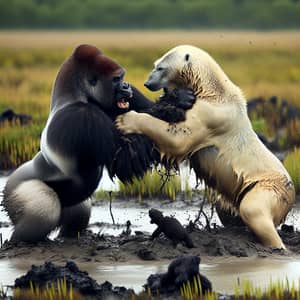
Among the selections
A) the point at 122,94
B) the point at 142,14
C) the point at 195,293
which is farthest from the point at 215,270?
the point at 142,14

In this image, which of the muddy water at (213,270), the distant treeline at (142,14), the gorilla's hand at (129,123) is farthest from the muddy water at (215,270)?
the distant treeline at (142,14)

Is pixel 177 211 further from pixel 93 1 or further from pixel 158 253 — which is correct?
pixel 93 1

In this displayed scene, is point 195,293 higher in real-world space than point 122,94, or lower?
lower

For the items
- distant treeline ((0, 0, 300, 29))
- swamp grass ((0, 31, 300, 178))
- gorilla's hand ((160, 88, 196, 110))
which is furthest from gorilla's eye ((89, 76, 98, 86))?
distant treeline ((0, 0, 300, 29))

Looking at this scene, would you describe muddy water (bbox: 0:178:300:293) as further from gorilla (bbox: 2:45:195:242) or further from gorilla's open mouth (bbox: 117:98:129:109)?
gorilla's open mouth (bbox: 117:98:129:109)

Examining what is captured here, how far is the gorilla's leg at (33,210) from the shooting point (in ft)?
33.7

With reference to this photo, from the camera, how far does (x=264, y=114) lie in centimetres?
1941

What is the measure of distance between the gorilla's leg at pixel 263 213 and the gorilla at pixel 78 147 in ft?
2.58

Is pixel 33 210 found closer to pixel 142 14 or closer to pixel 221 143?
pixel 221 143

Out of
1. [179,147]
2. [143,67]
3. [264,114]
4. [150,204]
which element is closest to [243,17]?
[143,67]

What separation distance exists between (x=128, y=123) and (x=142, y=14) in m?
34.0

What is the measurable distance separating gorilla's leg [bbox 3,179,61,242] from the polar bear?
0.74m

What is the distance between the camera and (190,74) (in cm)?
1059

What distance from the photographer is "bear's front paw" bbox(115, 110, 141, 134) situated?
10297 mm
